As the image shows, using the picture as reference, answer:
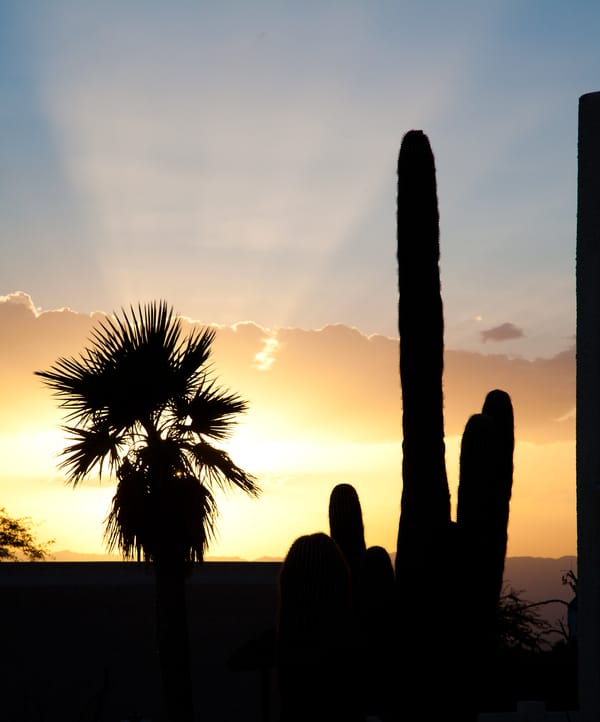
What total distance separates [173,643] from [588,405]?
26.8 ft

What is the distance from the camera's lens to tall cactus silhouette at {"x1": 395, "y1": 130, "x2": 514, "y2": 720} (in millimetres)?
8484

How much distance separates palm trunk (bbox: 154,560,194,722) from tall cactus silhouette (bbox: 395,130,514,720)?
4.77m

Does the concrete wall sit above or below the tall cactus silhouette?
below

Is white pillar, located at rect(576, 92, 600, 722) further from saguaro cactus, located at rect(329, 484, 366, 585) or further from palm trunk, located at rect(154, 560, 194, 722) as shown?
palm trunk, located at rect(154, 560, 194, 722)

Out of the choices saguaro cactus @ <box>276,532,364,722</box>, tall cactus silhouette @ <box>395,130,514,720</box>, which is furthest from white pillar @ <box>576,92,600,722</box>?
saguaro cactus @ <box>276,532,364,722</box>

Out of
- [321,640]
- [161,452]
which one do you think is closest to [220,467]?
[161,452]

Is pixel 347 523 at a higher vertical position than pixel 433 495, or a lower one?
lower

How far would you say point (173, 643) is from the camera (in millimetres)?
13430

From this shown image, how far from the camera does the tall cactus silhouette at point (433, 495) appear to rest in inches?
334

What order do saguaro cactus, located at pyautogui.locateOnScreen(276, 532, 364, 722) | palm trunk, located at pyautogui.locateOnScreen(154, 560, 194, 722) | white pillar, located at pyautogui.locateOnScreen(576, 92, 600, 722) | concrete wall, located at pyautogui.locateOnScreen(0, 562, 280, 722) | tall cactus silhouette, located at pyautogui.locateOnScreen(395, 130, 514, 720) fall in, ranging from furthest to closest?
1. concrete wall, located at pyautogui.locateOnScreen(0, 562, 280, 722)
2. palm trunk, located at pyautogui.locateOnScreen(154, 560, 194, 722)
3. tall cactus silhouette, located at pyautogui.locateOnScreen(395, 130, 514, 720)
4. white pillar, located at pyautogui.locateOnScreen(576, 92, 600, 722)
5. saguaro cactus, located at pyautogui.locateOnScreen(276, 532, 364, 722)

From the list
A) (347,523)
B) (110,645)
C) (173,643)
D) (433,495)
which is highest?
(433,495)

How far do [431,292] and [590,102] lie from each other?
125 inches

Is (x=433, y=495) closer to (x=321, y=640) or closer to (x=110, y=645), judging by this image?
(x=321, y=640)

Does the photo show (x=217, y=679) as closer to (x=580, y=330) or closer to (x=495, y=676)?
(x=495, y=676)
